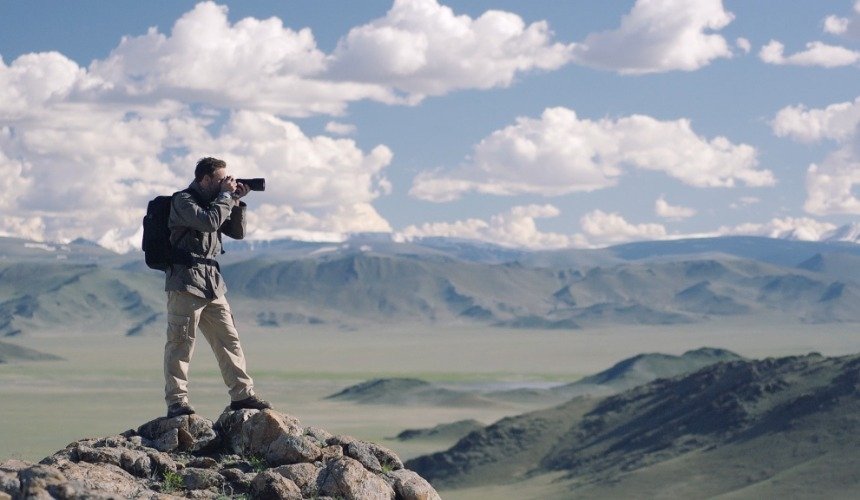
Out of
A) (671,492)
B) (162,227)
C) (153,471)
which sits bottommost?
(671,492)

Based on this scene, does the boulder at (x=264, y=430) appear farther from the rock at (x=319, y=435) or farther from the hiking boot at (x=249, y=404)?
the hiking boot at (x=249, y=404)

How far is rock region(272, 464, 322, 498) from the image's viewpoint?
11961 mm

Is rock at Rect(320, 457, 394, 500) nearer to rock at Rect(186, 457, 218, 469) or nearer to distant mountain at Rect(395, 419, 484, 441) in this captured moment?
rock at Rect(186, 457, 218, 469)

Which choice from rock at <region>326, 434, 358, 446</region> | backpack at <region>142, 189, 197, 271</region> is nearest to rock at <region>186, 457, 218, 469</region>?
rock at <region>326, 434, 358, 446</region>

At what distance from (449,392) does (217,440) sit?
385ft

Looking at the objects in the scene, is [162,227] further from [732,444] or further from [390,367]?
[390,367]

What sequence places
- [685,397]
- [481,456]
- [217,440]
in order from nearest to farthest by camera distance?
[217,440], [481,456], [685,397]

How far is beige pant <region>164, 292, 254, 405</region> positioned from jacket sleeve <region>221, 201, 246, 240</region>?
0.63 metres

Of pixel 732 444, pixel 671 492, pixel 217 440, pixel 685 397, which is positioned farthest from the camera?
pixel 685 397

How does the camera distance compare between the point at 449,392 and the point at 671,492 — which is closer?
the point at 671,492

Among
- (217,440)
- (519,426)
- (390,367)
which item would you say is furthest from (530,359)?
(217,440)

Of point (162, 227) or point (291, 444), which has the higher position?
point (162, 227)

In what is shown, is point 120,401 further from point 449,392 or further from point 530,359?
point 530,359

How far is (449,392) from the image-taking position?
13000 cm
